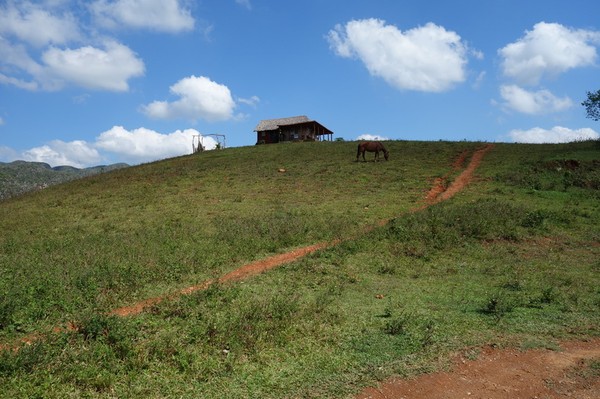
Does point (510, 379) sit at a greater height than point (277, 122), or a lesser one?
lesser

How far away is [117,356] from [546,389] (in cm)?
641

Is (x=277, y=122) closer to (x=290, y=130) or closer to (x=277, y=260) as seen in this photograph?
(x=290, y=130)

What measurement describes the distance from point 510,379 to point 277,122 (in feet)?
203

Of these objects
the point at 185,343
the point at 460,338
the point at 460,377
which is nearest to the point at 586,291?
the point at 460,338

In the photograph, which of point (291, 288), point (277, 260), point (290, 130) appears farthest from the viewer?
point (290, 130)

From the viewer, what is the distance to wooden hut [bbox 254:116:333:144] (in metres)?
63.8

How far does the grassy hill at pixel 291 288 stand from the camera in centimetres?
648

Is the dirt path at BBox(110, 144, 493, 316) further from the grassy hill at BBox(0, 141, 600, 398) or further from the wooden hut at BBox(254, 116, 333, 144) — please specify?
the wooden hut at BBox(254, 116, 333, 144)

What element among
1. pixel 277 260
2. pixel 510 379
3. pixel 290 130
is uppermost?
pixel 290 130

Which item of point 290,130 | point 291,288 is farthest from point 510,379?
point 290,130

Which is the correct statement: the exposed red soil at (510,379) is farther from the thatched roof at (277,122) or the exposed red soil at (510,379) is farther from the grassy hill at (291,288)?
the thatched roof at (277,122)

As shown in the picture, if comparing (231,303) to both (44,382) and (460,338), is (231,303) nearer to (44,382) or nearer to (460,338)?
(44,382)

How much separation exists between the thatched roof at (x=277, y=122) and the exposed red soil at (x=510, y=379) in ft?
189

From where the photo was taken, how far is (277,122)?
6625 cm
